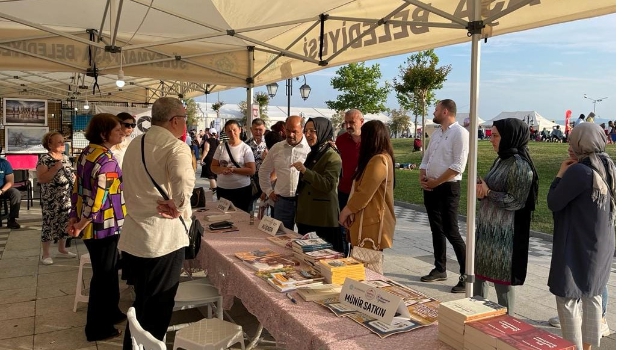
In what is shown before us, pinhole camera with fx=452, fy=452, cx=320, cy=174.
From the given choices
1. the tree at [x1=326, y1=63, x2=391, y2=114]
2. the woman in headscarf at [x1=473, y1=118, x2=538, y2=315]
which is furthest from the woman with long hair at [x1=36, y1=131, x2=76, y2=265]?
the tree at [x1=326, y1=63, x2=391, y2=114]

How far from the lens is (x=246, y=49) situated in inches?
229

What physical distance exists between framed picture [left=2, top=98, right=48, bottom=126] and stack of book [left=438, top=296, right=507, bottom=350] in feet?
35.2

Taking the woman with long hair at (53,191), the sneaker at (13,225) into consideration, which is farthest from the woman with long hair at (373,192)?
the sneaker at (13,225)

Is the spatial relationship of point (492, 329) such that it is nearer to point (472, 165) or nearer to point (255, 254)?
point (255, 254)

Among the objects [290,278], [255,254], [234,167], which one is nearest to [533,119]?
[234,167]

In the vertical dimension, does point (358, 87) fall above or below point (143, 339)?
above

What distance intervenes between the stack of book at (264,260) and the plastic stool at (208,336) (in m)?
0.34

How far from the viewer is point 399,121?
2061 inches

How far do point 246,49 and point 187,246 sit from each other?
151 inches

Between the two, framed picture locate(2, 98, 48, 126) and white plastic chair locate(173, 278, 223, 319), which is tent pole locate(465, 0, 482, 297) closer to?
white plastic chair locate(173, 278, 223, 319)

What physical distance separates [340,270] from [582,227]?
4.56 ft

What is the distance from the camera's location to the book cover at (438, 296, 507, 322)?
5.15ft

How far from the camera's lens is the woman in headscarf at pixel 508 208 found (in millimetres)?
2869

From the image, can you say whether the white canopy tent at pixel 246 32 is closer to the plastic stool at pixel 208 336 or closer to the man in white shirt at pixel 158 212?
the plastic stool at pixel 208 336
